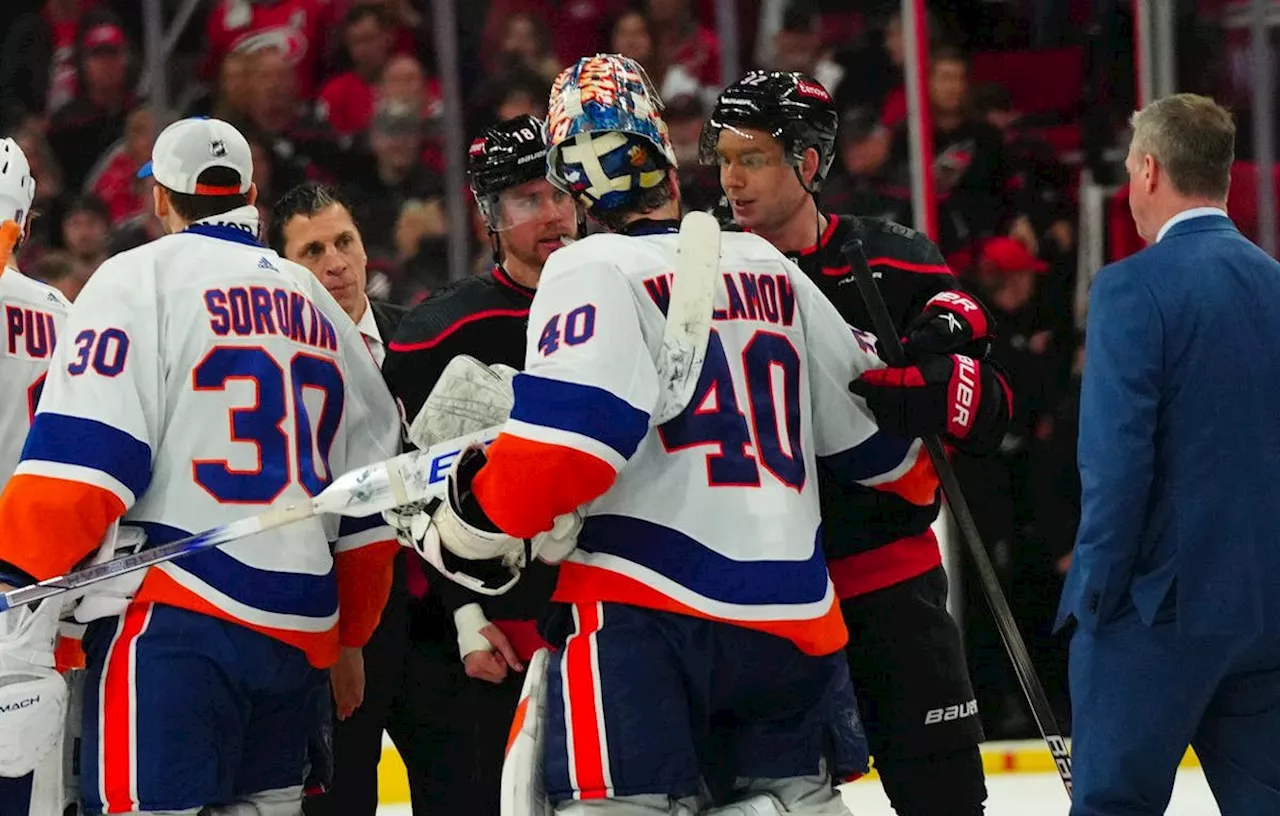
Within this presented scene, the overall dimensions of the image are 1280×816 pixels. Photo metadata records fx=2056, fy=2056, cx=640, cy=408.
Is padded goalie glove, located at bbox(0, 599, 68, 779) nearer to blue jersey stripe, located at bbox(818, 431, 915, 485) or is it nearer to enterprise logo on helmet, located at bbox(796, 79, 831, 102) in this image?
blue jersey stripe, located at bbox(818, 431, 915, 485)

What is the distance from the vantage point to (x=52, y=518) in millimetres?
2609

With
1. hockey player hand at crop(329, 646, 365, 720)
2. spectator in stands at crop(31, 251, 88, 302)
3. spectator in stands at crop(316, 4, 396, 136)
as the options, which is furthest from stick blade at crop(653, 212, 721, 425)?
spectator in stands at crop(31, 251, 88, 302)

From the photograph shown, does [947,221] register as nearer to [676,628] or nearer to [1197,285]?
[1197,285]

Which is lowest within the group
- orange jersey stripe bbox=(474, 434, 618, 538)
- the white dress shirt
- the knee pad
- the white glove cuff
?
the knee pad

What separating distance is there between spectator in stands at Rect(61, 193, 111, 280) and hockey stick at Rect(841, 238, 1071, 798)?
10.4 ft

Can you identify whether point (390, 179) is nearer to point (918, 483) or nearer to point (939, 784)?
point (918, 483)

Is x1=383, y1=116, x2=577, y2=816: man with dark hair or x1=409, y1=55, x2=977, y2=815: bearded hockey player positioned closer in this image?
x1=409, y1=55, x2=977, y2=815: bearded hockey player

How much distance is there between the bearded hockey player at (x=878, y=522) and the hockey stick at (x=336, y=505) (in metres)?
0.64

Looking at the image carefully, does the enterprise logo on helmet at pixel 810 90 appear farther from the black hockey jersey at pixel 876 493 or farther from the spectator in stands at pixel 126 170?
the spectator in stands at pixel 126 170

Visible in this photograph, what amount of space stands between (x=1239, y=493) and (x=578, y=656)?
0.97 meters

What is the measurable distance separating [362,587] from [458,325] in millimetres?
469

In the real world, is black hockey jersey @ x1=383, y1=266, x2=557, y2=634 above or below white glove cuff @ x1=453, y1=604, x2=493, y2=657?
above

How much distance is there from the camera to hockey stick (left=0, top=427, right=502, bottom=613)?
2.53 m

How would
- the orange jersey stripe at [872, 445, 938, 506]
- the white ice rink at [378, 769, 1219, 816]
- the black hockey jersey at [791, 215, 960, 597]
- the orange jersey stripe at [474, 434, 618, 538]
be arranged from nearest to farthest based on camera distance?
the orange jersey stripe at [474, 434, 618, 538]
the orange jersey stripe at [872, 445, 938, 506]
the black hockey jersey at [791, 215, 960, 597]
the white ice rink at [378, 769, 1219, 816]
